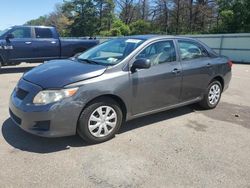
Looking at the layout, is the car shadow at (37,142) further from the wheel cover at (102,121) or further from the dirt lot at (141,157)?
the wheel cover at (102,121)

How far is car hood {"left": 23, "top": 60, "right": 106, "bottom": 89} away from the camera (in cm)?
417

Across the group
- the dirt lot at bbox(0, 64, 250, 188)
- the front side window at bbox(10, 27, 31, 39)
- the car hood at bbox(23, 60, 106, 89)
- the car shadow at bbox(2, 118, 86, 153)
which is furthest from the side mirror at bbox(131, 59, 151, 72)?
the front side window at bbox(10, 27, 31, 39)

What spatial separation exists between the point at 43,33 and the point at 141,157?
947 cm

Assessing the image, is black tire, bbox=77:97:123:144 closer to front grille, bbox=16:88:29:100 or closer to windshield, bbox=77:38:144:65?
windshield, bbox=77:38:144:65

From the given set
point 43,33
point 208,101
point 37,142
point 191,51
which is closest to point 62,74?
point 37,142

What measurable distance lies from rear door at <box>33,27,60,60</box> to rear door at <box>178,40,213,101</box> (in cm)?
766

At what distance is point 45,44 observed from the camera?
12055mm

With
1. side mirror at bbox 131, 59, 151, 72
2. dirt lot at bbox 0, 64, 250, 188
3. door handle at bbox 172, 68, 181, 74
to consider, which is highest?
side mirror at bbox 131, 59, 151, 72

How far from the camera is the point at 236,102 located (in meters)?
7.23

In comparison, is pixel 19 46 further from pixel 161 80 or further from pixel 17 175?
pixel 17 175

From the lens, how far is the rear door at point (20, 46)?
1128cm

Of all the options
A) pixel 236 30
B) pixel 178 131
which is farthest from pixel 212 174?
pixel 236 30

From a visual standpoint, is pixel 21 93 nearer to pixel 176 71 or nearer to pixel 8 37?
pixel 176 71

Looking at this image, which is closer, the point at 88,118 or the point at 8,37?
the point at 88,118
